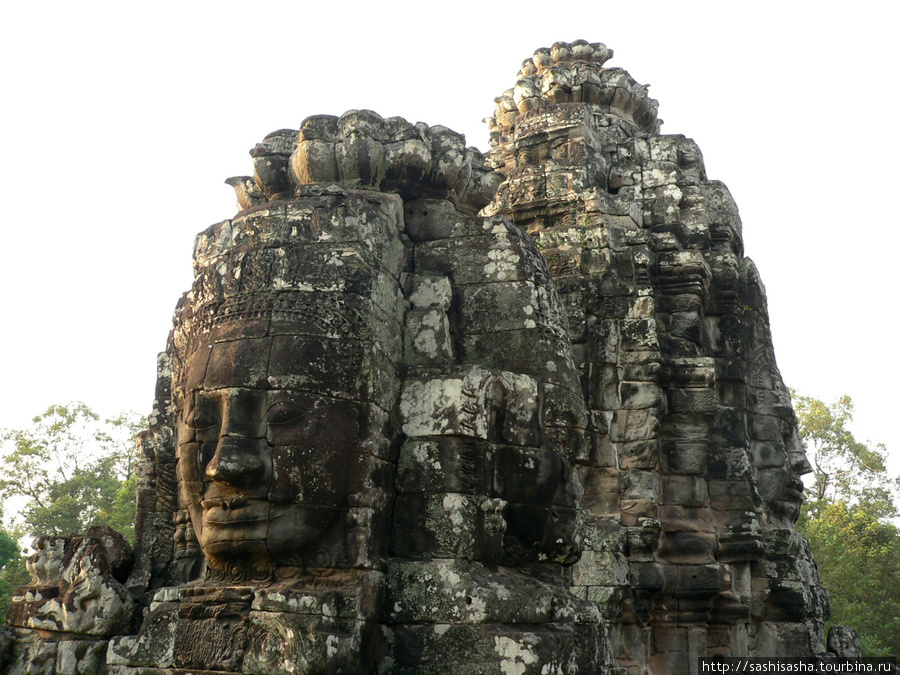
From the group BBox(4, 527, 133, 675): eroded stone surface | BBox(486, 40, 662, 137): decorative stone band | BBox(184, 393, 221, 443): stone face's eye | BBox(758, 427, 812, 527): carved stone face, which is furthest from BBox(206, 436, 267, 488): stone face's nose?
BBox(486, 40, 662, 137): decorative stone band

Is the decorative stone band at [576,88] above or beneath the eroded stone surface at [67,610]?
above

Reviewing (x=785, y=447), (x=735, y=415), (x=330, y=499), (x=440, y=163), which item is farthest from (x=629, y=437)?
(x=330, y=499)

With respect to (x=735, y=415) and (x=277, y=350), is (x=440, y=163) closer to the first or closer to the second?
(x=277, y=350)

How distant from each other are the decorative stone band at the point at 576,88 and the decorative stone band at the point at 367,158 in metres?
7.12

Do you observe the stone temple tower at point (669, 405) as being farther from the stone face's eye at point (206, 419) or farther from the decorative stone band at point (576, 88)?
the stone face's eye at point (206, 419)

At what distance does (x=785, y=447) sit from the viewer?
37.8 feet

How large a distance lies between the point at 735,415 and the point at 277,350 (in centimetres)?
745

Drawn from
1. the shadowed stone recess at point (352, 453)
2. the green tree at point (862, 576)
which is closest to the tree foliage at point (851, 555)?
the green tree at point (862, 576)

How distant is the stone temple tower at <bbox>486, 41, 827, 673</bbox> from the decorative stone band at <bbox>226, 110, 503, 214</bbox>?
Answer: 4873mm

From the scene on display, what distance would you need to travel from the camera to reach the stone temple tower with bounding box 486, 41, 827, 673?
33.2 ft

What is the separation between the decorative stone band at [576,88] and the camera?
12930mm

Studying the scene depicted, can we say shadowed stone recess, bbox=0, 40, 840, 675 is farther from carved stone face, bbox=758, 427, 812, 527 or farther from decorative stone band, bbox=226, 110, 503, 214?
carved stone face, bbox=758, 427, 812, 527

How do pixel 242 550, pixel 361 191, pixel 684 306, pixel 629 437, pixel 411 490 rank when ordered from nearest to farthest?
1. pixel 242 550
2. pixel 411 490
3. pixel 361 191
4. pixel 629 437
5. pixel 684 306

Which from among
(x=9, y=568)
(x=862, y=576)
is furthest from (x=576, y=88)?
(x=9, y=568)
